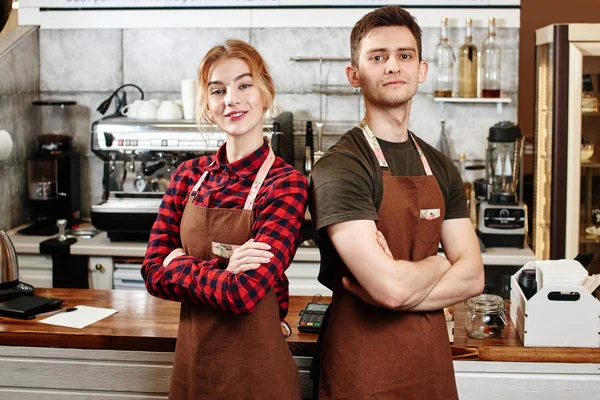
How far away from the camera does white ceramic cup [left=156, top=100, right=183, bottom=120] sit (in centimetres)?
413

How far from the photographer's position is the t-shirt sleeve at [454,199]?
2.15 meters

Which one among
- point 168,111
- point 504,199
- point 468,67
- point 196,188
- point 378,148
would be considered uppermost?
point 468,67

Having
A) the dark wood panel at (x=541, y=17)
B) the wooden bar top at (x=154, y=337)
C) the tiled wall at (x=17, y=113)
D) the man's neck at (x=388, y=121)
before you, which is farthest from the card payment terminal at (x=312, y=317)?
the dark wood panel at (x=541, y=17)

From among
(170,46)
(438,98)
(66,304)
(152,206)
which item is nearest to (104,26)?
(170,46)

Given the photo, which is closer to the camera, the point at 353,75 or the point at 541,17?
the point at 353,75

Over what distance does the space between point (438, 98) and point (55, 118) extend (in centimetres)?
213

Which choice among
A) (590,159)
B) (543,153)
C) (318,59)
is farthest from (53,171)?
(590,159)

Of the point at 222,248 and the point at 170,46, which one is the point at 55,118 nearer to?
the point at 170,46

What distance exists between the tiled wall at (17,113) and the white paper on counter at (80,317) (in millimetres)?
1879

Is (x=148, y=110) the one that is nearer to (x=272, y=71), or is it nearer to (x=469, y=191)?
(x=272, y=71)

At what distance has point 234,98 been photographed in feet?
6.78

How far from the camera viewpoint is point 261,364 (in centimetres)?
201

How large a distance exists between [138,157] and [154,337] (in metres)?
1.96

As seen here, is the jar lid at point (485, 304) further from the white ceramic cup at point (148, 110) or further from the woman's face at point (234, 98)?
the white ceramic cup at point (148, 110)
